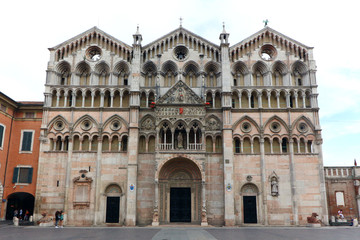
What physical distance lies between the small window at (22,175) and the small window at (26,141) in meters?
2.34

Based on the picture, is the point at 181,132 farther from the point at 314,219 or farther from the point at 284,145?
the point at 314,219

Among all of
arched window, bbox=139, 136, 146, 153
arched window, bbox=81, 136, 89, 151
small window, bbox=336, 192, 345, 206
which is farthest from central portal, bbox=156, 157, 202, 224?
small window, bbox=336, 192, 345, 206

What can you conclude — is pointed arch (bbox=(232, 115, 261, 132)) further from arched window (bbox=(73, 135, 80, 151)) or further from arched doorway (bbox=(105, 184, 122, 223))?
arched window (bbox=(73, 135, 80, 151))

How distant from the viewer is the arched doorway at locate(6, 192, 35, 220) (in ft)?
127

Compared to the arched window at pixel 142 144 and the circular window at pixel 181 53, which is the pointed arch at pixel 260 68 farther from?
the arched window at pixel 142 144

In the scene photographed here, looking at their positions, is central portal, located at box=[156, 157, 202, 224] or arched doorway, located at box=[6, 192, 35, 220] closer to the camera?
central portal, located at box=[156, 157, 202, 224]

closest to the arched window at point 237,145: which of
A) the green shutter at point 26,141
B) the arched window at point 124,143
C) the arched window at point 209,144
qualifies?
the arched window at point 209,144

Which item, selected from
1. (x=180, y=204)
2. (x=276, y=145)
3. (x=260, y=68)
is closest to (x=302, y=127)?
(x=276, y=145)

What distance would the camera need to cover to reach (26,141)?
3828 cm

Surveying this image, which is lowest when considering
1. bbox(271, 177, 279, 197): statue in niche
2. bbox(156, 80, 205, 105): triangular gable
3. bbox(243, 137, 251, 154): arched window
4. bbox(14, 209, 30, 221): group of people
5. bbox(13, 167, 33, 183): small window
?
bbox(14, 209, 30, 221): group of people

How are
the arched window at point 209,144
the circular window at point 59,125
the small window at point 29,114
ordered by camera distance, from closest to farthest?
1. the arched window at point 209,144
2. the circular window at point 59,125
3. the small window at point 29,114

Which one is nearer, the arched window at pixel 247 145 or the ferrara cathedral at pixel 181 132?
the ferrara cathedral at pixel 181 132

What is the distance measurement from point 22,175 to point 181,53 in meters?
25.1

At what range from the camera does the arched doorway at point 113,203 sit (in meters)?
34.9
